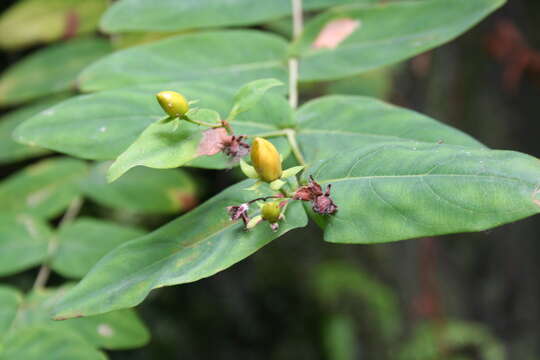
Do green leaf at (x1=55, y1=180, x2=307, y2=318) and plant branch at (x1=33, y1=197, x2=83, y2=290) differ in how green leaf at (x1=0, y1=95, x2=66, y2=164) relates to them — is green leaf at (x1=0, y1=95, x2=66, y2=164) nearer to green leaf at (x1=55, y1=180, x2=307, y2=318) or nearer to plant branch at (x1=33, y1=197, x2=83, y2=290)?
plant branch at (x1=33, y1=197, x2=83, y2=290)

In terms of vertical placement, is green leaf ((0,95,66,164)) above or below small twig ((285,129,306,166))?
below

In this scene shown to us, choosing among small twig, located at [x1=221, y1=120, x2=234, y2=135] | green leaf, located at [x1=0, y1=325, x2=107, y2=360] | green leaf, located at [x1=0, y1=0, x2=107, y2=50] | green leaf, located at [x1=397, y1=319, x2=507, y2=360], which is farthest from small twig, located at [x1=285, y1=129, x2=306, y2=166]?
green leaf, located at [x1=397, y1=319, x2=507, y2=360]

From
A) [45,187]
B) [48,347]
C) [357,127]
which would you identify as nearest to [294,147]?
[357,127]

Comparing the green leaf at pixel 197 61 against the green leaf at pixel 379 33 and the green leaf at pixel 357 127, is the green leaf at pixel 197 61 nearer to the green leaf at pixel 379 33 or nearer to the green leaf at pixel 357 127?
the green leaf at pixel 379 33

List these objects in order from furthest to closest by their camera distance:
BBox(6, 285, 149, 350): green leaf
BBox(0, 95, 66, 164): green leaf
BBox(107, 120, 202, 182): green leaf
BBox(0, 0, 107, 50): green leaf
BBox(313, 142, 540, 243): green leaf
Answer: BBox(0, 0, 107, 50): green leaf → BBox(0, 95, 66, 164): green leaf → BBox(6, 285, 149, 350): green leaf → BBox(107, 120, 202, 182): green leaf → BBox(313, 142, 540, 243): green leaf

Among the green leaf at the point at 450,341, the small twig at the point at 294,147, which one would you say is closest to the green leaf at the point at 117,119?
the small twig at the point at 294,147

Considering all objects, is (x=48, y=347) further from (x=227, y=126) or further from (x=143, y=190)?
(x=143, y=190)

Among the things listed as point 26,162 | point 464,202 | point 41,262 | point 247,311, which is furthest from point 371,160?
point 247,311
